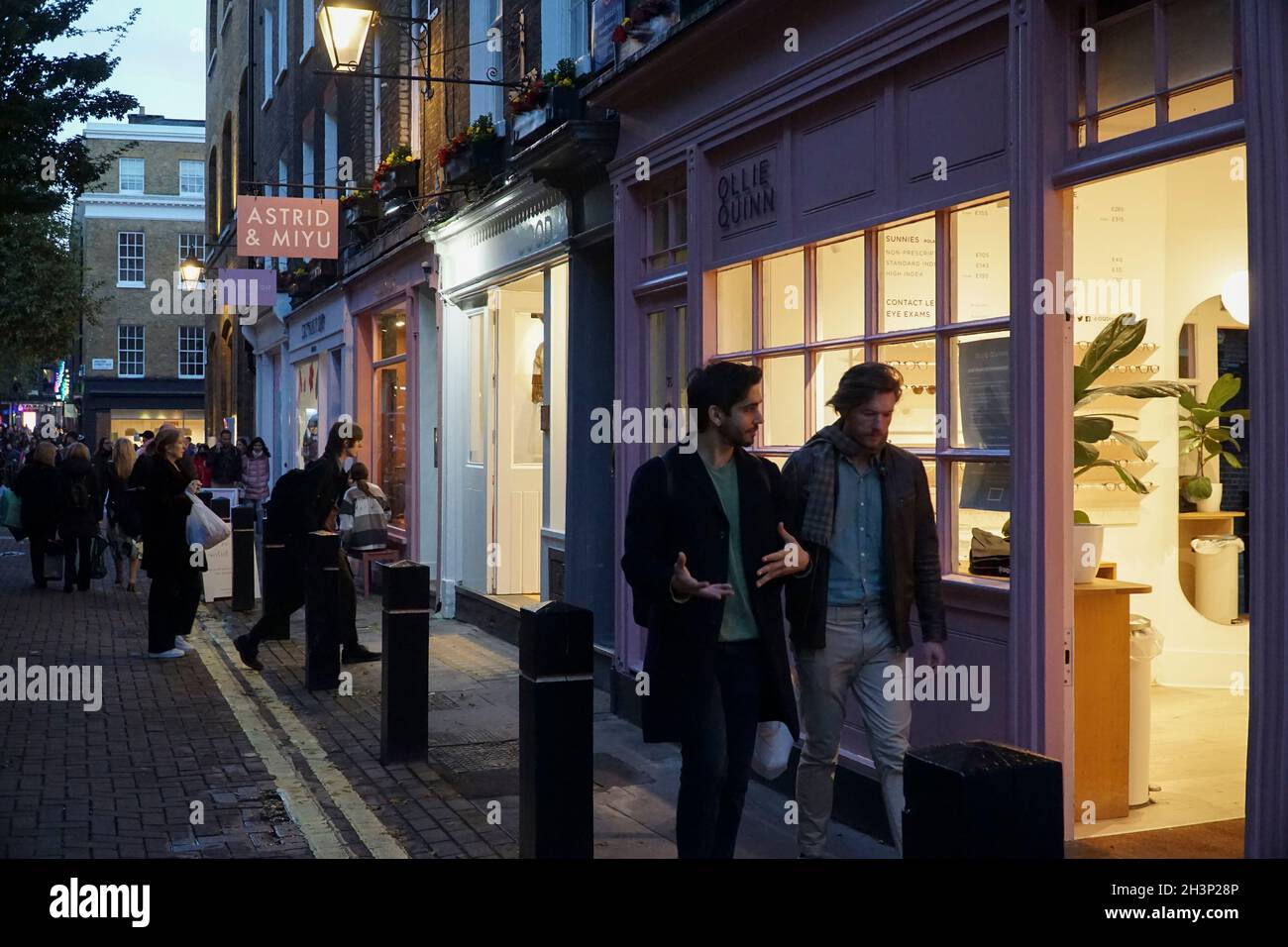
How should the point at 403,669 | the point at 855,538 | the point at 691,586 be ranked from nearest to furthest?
the point at 691,586, the point at 855,538, the point at 403,669

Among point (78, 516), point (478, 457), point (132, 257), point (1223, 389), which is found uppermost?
point (132, 257)

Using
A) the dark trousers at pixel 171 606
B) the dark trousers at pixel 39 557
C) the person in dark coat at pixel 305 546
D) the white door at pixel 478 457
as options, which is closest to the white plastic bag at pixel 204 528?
the dark trousers at pixel 171 606

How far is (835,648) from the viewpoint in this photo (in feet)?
17.5

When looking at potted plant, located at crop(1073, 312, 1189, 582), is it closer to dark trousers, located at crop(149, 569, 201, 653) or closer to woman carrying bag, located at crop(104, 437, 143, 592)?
dark trousers, located at crop(149, 569, 201, 653)

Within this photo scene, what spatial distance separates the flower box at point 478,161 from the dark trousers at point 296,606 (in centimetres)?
376

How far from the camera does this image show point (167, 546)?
11445 mm

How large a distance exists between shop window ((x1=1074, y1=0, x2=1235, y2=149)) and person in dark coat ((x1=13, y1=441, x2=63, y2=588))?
1492 centimetres

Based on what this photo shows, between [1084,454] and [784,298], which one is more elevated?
[784,298]

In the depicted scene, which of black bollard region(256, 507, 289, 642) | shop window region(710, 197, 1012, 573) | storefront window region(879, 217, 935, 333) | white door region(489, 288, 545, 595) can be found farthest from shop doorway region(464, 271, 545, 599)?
storefront window region(879, 217, 935, 333)

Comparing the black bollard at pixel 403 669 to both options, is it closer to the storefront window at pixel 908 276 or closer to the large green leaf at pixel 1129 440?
the storefront window at pixel 908 276

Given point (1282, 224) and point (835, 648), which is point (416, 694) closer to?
point (835, 648)

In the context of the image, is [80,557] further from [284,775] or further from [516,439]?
[284,775]

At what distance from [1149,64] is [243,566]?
1203 cm

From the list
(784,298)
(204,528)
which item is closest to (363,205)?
(204,528)
